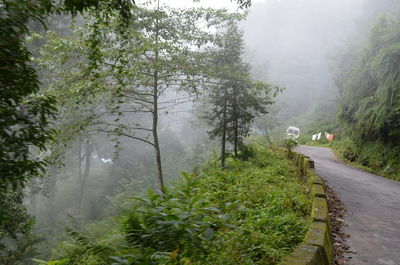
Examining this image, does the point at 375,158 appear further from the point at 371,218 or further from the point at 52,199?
the point at 52,199

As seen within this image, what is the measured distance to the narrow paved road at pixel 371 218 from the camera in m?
5.19

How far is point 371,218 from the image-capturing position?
720 cm

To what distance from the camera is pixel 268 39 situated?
8512cm

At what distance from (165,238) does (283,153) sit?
13344 mm

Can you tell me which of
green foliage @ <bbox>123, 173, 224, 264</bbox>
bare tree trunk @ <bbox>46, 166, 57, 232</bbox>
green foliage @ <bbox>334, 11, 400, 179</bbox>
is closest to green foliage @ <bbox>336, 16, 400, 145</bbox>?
green foliage @ <bbox>334, 11, 400, 179</bbox>

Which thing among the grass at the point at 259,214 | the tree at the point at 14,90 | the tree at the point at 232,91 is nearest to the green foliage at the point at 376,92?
the tree at the point at 232,91

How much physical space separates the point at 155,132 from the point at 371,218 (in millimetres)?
7599

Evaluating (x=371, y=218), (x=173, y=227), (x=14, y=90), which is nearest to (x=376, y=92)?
(x=371, y=218)

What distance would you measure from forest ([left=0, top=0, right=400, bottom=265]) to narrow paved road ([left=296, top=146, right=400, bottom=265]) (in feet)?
3.41

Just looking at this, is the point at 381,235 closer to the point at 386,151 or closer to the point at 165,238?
the point at 165,238

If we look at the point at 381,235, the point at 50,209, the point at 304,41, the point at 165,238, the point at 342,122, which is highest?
the point at 304,41

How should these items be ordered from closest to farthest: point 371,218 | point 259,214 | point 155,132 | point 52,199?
point 259,214 < point 371,218 < point 155,132 < point 52,199

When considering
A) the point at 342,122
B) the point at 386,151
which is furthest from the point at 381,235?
the point at 342,122

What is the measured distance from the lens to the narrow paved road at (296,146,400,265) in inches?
204
